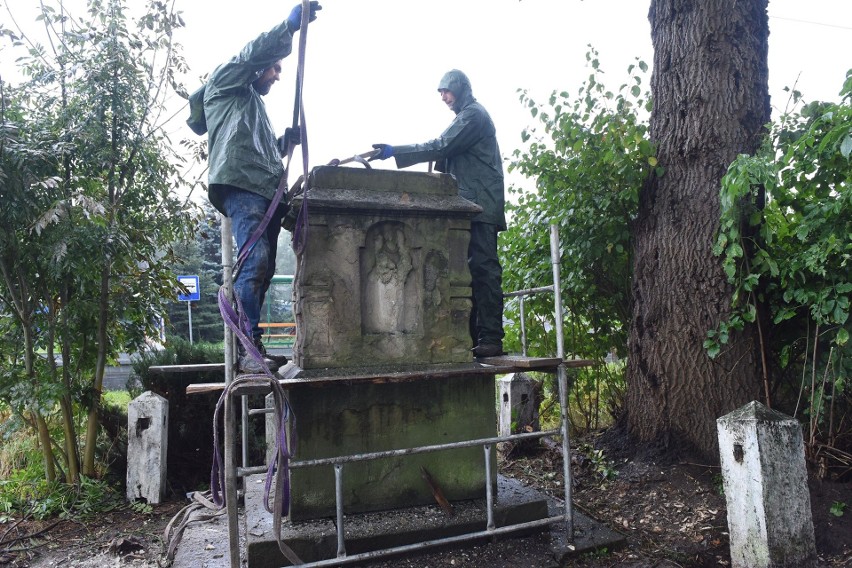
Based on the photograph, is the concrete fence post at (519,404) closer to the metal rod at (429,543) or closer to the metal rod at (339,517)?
the metal rod at (429,543)

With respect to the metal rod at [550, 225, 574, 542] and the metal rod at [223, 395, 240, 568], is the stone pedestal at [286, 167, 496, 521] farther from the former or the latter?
the metal rod at [223, 395, 240, 568]

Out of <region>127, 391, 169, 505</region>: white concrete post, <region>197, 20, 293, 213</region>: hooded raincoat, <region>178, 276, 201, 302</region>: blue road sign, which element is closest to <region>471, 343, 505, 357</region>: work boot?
<region>197, 20, 293, 213</region>: hooded raincoat

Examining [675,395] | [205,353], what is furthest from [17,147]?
[675,395]

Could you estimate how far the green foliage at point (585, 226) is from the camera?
15.8ft

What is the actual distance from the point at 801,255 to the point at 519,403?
3.00 metres

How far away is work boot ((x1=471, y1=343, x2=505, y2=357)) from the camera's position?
421 centimetres

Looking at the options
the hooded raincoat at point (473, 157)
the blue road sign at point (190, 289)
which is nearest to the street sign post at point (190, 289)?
the blue road sign at point (190, 289)

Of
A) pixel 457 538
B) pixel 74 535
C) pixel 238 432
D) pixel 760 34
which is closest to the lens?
pixel 457 538

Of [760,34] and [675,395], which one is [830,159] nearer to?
[760,34]

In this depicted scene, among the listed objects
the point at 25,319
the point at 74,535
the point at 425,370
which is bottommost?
the point at 74,535

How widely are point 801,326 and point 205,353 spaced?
5.07 meters

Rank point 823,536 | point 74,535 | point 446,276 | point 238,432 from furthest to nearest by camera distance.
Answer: point 238,432
point 74,535
point 446,276
point 823,536

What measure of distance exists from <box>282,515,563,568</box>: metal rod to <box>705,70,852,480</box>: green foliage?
190cm

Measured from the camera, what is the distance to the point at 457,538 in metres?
3.20
